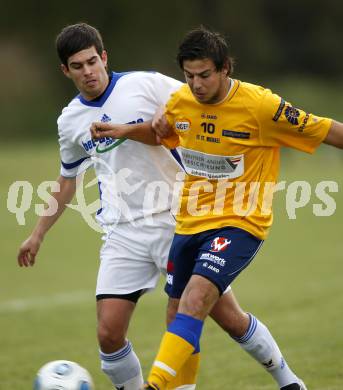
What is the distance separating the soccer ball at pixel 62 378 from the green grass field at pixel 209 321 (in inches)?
65.3

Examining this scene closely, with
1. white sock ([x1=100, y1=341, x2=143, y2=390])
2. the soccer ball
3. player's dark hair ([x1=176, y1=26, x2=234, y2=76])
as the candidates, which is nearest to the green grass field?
white sock ([x1=100, y1=341, x2=143, y2=390])

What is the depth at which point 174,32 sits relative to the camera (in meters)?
51.5

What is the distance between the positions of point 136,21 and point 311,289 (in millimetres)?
40299

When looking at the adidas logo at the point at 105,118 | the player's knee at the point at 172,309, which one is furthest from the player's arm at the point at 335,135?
the adidas logo at the point at 105,118

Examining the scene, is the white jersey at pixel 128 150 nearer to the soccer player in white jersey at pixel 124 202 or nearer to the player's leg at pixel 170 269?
the soccer player in white jersey at pixel 124 202

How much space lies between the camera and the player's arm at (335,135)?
225 inches

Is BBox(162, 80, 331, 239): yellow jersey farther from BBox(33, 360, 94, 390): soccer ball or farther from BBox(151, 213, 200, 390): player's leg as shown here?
BBox(33, 360, 94, 390): soccer ball

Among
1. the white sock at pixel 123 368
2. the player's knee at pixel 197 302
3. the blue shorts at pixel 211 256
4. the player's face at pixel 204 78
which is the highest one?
the player's face at pixel 204 78

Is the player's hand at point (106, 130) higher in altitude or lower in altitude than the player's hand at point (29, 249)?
higher

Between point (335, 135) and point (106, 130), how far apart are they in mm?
1429

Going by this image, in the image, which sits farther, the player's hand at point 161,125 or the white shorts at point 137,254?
the white shorts at point 137,254

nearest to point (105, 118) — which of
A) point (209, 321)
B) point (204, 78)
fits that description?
point (204, 78)

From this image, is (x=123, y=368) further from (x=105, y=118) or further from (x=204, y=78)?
(x=204, y=78)

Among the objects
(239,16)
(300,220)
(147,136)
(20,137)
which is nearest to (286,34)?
(239,16)
